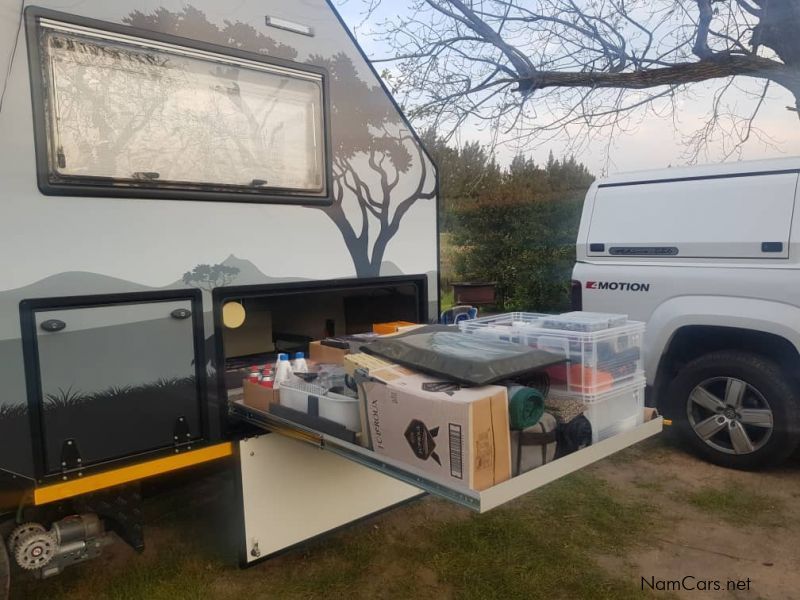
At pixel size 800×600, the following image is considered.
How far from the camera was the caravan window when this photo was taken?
2.41 meters

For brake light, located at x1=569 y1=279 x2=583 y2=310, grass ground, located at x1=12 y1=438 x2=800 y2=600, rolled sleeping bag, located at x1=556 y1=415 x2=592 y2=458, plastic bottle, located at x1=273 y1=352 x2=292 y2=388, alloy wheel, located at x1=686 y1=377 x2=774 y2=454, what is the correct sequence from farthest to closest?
brake light, located at x1=569 y1=279 x2=583 y2=310, alloy wheel, located at x1=686 y1=377 x2=774 y2=454, grass ground, located at x1=12 y1=438 x2=800 y2=600, plastic bottle, located at x1=273 y1=352 x2=292 y2=388, rolled sleeping bag, located at x1=556 y1=415 x2=592 y2=458

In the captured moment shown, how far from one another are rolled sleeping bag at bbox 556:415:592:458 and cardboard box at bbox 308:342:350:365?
3.97 feet

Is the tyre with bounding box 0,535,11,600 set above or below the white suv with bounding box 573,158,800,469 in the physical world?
below

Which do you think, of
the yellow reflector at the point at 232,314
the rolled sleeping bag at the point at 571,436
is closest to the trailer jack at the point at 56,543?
the yellow reflector at the point at 232,314

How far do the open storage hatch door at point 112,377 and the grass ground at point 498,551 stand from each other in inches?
30.6

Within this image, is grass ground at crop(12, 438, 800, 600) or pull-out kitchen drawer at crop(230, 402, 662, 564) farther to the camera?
grass ground at crop(12, 438, 800, 600)

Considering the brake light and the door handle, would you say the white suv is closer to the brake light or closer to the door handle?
the brake light

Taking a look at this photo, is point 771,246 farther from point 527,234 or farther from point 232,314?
point 527,234

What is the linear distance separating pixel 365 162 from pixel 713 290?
2.72 metres

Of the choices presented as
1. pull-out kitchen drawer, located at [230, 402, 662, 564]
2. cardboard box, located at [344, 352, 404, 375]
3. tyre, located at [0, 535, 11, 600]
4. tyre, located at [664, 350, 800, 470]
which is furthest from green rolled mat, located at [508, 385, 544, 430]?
tyre, located at [664, 350, 800, 470]

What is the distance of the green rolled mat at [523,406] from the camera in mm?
2061

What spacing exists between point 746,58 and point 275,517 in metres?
6.08

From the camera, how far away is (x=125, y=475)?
2.53 meters

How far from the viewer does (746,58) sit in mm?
6074
